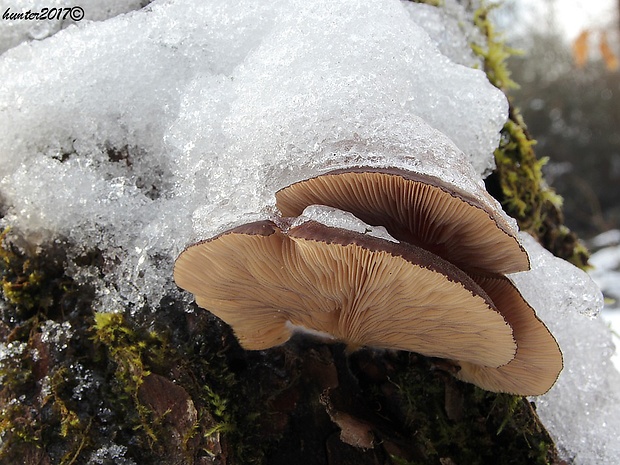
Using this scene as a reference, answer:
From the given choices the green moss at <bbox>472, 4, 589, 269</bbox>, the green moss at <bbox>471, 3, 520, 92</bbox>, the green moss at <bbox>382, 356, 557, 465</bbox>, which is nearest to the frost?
the green moss at <bbox>382, 356, 557, 465</bbox>

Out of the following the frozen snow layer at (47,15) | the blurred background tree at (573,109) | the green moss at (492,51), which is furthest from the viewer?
the blurred background tree at (573,109)

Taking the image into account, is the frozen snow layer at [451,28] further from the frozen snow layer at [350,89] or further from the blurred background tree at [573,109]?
the blurred background tree at [573,109]

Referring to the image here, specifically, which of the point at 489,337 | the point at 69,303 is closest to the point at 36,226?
the point at 69,303

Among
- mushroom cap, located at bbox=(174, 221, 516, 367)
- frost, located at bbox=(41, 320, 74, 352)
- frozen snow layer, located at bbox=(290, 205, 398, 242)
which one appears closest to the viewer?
mushroom cap, located at bbox=(174, 221, 516, 367)

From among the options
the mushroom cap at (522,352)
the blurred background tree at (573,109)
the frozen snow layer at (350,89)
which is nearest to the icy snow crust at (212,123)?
the frozen snow layer at (350,89)

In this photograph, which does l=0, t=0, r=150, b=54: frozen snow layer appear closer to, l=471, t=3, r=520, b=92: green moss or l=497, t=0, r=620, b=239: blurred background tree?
l=471, t=3, r=520, b=92: green moss

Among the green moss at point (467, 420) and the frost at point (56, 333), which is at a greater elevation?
the frost at point (56, 333)
